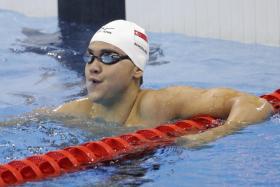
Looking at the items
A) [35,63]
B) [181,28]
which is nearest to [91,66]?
[35,63]

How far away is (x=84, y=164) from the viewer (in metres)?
3.58

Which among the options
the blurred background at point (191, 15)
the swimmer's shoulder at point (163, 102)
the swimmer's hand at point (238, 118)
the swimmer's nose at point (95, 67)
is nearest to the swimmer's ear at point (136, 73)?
the swimmer's shoulder at point (163, 102)

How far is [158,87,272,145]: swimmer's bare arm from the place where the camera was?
390cm

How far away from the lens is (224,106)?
4070mm

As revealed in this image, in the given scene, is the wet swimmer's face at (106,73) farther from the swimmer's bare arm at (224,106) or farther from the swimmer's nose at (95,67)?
the swimmer's bare arm at (224,106)

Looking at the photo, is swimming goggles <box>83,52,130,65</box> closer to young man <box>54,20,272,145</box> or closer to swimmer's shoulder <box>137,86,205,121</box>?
young man <box>54,20,272,145</box>

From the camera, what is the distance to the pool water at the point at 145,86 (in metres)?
3.54

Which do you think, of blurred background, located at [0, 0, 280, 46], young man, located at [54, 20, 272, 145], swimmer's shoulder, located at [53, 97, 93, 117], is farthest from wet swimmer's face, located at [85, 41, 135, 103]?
blurred background, located at [0, 0, 280, 46]

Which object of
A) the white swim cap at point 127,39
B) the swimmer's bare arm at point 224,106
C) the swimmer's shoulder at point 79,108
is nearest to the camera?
the swimmer's bare arm at point 224,106

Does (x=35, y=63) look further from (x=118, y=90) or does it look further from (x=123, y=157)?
(x=123, y=157)

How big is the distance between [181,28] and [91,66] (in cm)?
395

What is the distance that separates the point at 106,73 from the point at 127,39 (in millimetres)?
264

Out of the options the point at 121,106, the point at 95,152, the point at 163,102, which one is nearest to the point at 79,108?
the point at 121,106

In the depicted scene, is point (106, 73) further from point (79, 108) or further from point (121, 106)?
point (79, 108)
